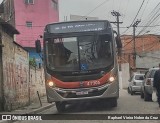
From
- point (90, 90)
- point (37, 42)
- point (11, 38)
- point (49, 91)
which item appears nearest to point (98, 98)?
point (90, 90)

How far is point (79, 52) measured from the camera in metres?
17.6

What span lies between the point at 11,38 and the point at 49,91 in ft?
17.2

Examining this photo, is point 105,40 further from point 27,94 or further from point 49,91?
point 27,94

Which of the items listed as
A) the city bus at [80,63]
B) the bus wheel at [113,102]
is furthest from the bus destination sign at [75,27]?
the bus wheel at [113,102]

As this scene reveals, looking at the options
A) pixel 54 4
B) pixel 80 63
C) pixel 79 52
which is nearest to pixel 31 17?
pixel 54 4

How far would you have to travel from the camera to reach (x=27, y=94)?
25.8 meters

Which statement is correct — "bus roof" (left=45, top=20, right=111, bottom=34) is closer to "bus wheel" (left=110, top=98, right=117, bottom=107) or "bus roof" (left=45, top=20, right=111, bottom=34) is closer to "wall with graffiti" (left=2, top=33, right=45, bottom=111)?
"bus wheel" (left=110, top=98, right=117, bottom=107)

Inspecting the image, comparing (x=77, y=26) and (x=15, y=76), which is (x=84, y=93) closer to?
(x=77, y=26)

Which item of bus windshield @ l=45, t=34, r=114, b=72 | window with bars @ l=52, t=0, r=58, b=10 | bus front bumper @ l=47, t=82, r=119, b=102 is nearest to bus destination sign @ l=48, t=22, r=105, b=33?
bus windshield @ l=45, t=34, r=114, b=72

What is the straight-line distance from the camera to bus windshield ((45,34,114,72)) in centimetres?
1747

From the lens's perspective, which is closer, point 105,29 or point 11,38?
point 105,29

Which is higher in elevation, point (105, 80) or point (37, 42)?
point (37, 42)

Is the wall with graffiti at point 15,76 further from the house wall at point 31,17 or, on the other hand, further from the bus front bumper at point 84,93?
the house wall at point 31,17

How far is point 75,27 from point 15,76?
18.5ft
